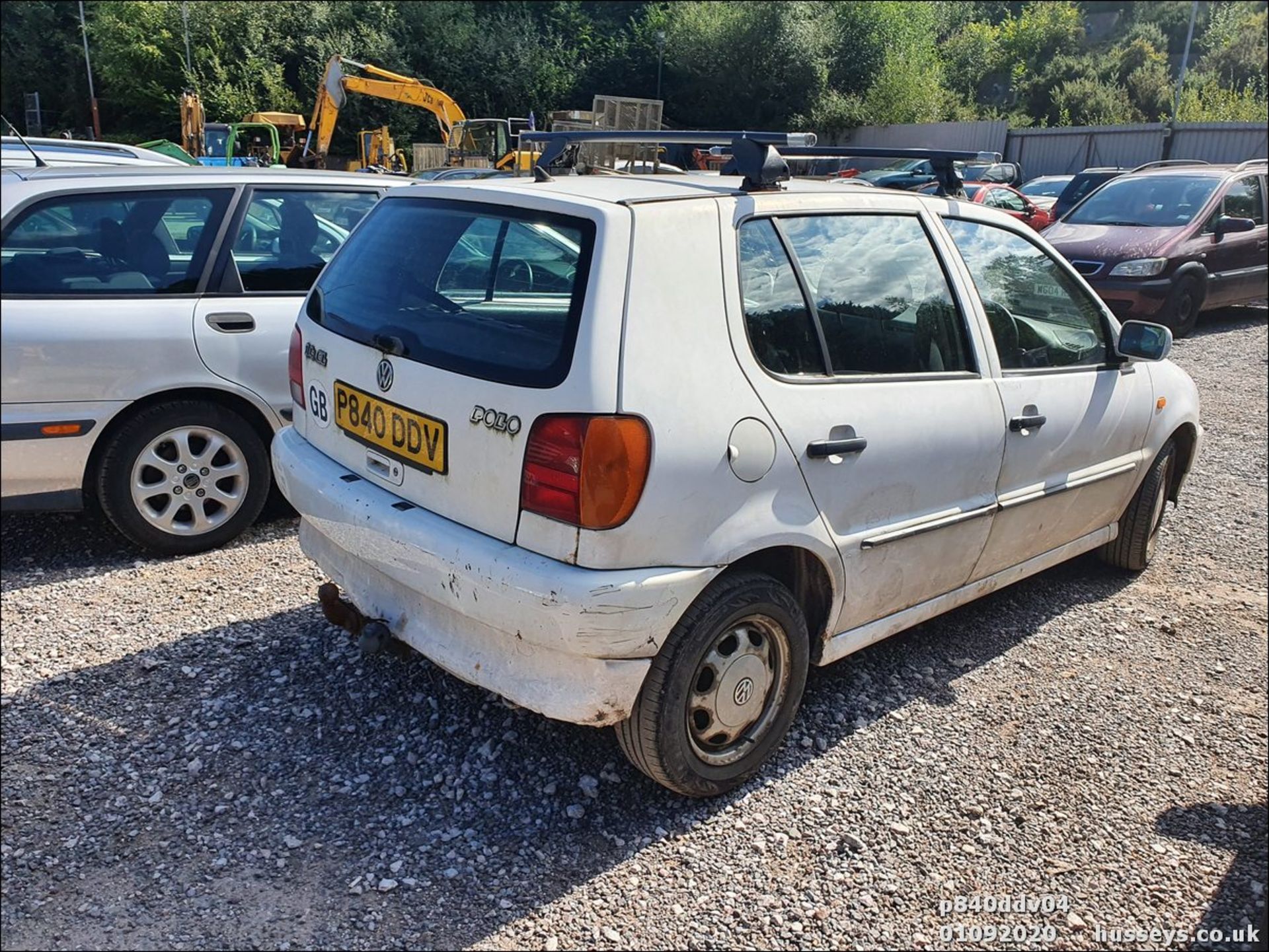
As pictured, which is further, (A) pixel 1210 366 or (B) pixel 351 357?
(A) pixel 1210 366

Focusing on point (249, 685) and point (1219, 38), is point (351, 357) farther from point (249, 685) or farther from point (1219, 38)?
point (1219, 38)

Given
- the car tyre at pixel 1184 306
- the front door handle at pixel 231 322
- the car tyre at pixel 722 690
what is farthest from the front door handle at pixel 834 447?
the car tyre at pixel 1184 306

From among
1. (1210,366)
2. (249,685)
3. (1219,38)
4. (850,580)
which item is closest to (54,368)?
(249,685)

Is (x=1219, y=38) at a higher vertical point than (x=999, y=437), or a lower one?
higher

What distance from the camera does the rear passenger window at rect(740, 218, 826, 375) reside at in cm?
274

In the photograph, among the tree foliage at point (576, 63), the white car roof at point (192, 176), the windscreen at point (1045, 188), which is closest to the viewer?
the white car roof at point (192, 176)

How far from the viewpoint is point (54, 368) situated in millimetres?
2281

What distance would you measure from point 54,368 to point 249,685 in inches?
56.0

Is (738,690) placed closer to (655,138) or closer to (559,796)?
(559,796)

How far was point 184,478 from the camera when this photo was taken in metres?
4.31

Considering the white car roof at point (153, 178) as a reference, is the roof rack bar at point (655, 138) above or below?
above

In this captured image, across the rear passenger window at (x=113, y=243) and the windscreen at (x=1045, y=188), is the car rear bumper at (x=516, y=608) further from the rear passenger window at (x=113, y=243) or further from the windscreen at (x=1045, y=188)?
the windscreen at (x=1045, y=188)

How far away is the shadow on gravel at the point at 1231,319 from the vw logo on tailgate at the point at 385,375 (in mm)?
10608

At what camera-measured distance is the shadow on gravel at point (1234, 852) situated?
2514 millimetres
